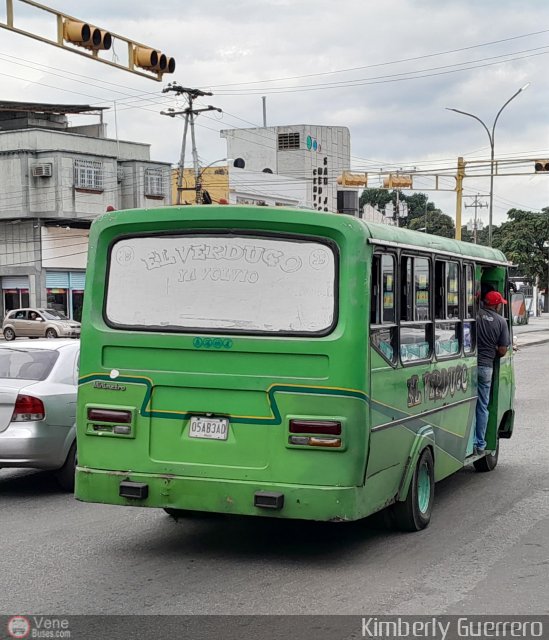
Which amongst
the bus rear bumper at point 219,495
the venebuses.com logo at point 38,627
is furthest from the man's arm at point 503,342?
the venebuses.com logo at point 38,627

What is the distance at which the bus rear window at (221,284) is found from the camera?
6.57m

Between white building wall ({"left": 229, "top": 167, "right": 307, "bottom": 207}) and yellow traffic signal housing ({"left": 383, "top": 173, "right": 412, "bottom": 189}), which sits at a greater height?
white building wall ({"left": 229, "top": 167, "right": 307, "bottom": 207})

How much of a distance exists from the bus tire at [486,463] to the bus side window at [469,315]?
4.75 feet

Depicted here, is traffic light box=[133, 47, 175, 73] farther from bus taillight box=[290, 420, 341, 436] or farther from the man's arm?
bus taillight box=[290, 420, 341, 436]

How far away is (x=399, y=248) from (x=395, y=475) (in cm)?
168

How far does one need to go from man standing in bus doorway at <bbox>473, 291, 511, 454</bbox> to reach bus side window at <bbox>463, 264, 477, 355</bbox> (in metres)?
0.26

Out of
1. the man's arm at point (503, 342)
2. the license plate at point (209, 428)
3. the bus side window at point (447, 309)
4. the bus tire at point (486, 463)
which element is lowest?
the bus tire at point (486, 463)

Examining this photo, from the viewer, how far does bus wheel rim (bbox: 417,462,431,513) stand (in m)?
7.74

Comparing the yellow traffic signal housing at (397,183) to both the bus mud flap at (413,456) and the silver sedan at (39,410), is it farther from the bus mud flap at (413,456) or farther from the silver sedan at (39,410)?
the bus mud flap at (413,456)

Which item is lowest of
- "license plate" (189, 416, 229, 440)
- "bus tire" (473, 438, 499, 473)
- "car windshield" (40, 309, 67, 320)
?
"car windshield" (40, 309, 67, 320)

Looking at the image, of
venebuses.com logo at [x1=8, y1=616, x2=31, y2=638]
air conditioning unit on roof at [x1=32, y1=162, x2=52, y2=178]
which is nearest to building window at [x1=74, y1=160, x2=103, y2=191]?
air conditioning unit on roof at [x1=32, y1=162, x2=52, y2=178]

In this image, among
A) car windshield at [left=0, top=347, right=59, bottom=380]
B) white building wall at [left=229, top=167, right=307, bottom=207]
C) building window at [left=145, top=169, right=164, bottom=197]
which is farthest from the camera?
white building wall at [left=229, top=167, right=307, bottom=207]

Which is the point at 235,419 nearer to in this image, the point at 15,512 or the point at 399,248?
the point at 399,248

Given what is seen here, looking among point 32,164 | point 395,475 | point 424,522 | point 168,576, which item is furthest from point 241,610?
point 32,164
